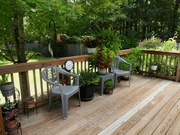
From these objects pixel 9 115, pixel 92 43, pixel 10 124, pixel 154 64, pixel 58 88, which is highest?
pixel 92 43

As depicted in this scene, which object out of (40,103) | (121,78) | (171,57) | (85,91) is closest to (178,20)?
(171,57)

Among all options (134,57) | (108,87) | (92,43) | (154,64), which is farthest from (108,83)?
(154,64)

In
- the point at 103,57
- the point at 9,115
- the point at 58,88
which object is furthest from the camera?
the point at 103,57

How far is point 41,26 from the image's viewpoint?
3.18 m

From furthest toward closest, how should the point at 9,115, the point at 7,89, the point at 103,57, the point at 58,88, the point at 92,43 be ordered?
the point at 92,43, the point at 103,57, the point at 58,88, the point at 7,89, the point at 9,115

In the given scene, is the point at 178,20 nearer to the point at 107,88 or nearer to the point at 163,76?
the point at 163,76

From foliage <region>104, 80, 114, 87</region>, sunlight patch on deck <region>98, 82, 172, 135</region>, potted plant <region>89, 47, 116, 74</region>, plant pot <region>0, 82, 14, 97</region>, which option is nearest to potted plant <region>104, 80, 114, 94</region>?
foliage <region>104, 80, 114, 87</region>

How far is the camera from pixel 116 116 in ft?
8.07

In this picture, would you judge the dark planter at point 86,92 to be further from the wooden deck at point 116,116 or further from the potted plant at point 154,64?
the potted plant at point 154,64

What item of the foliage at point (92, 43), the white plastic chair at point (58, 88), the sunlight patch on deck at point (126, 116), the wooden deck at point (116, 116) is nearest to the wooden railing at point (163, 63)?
the wooden deck at point (116, 116)

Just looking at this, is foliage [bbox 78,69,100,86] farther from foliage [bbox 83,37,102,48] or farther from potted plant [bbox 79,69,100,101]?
foliage [bbox 83,37,102,48]

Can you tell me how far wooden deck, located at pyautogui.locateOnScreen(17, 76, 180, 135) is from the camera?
209 centimetres

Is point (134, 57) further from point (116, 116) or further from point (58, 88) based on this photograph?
point (58, 88)

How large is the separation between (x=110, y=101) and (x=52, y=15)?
2.05m
